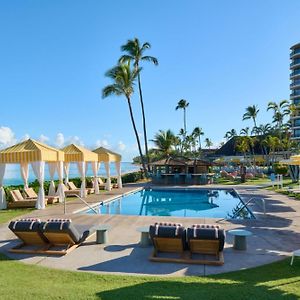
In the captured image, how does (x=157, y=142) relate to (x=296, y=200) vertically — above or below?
above

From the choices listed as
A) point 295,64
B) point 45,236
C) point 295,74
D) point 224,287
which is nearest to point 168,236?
point 224,287

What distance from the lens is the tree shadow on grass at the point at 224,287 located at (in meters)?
5.19

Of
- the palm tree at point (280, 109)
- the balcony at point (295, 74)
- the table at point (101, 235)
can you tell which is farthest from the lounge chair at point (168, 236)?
the balcony at point (295, 74)

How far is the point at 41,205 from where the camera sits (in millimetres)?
14922

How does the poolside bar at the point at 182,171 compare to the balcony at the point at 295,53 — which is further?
the balcony at the point at 295,53

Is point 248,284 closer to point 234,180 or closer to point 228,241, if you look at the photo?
point 228,241

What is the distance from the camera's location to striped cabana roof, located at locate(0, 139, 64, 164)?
14.7 metres

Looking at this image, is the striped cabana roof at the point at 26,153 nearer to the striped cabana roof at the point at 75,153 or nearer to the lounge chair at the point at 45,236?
the striped cabana roof at the point at 75,153

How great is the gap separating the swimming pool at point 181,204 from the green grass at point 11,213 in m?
2.87

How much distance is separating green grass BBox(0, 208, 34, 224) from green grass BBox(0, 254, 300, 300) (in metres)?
6.39

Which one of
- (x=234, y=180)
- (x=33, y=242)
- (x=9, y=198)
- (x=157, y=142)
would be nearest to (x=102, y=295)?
(x=33, y=242)

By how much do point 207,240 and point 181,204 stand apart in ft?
40.4

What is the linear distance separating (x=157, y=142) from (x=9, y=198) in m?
26.1

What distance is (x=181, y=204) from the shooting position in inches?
754
